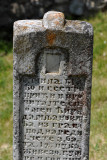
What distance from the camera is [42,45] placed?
2967mm

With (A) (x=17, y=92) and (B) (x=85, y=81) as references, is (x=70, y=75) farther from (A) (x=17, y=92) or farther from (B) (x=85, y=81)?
(A) (x=17, y=92)

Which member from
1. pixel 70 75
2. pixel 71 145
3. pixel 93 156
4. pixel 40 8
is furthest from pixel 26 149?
pixel 40 8

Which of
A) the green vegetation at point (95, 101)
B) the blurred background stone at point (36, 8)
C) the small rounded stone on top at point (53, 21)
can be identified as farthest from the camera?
the blurred background stone at point (36, 8)

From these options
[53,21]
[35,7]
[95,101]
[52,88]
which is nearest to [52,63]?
[52,88]

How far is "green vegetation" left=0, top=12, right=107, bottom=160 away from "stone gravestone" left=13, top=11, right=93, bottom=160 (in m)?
1.25

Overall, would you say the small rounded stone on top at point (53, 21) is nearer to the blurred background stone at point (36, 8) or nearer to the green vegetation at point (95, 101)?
the green vegetation at point (95, 101)

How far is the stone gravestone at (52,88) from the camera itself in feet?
9.71

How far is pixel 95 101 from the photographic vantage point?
5367 mm

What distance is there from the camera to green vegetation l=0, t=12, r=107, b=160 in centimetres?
460

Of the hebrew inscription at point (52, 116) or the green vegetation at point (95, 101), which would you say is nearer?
the hebrew inscription at point (52, 116)

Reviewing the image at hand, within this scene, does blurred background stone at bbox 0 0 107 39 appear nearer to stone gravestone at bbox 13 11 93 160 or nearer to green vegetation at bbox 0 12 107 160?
green vegetation at bbox 0 12 107 160

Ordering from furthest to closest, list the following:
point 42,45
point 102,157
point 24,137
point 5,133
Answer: point 5,133, point 102,157, point 24,137, point 42,45

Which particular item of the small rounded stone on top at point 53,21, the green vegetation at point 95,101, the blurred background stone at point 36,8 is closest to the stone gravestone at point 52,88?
the small rounded stone on top at point 53,21

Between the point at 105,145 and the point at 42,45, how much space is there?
2.10 m
